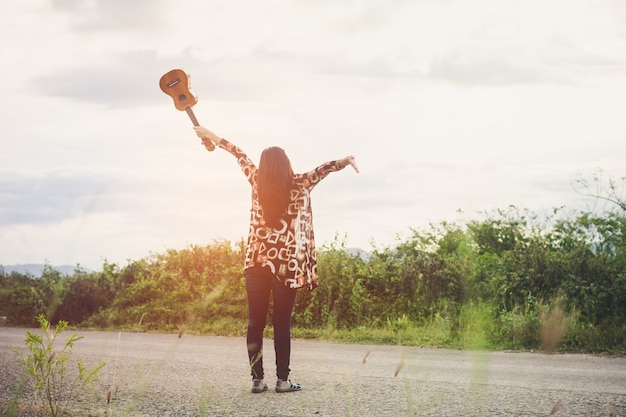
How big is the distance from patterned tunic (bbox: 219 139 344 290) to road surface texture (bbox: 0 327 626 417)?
94 cm

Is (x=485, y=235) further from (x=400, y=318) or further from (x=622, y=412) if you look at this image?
(x=622, y=412)

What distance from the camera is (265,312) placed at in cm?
610

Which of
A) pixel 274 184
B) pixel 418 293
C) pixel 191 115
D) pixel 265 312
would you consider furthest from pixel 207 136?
pixel 418 293

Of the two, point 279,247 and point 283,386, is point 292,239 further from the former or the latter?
point 283,386

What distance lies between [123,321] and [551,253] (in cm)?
876

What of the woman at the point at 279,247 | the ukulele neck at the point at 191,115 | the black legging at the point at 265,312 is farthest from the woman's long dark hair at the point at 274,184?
the ukulele neck at the point at 191,115

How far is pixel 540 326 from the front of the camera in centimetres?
1103

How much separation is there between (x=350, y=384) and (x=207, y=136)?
2.69 meters

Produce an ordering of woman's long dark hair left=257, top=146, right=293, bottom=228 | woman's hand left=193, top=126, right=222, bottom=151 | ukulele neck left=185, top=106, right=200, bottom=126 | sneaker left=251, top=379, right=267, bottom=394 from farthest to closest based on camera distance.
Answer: ukulele neck left=185, top=106, right=200, bottom=126
woman's hand left=193, top=126, right=222, bottom=151
sneaker left=251, top=379, right=267, bottom=394
woman's long dark hair left=257, top=146, right=293, bottom=228

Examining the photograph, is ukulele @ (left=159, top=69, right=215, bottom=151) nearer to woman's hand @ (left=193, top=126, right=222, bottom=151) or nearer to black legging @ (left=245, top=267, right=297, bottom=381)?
woman's hand @ (left=193, top=126, right=222, bottom=151)

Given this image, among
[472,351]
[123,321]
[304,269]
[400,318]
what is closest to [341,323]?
[400,318]

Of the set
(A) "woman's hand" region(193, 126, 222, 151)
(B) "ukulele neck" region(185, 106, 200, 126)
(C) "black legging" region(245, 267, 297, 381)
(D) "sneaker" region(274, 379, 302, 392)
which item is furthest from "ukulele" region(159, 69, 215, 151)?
(D) "sneaker" region(274, 379, 302, 392)

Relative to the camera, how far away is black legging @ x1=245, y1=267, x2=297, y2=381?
6039mm

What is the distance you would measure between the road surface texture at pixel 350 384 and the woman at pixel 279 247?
445 millimetres
